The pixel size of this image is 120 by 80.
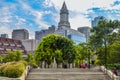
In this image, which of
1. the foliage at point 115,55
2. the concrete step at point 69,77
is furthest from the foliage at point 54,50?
the concrete step at point 69,77

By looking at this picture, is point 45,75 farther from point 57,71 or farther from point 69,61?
point 69,61

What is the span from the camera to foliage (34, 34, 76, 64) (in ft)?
202

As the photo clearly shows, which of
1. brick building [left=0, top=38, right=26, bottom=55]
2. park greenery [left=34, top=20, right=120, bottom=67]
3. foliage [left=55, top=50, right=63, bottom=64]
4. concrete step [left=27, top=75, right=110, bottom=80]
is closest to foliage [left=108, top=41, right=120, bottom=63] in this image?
park greenery [left=34, top=20, right=120, bottom=67]

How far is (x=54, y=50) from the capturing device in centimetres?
6331

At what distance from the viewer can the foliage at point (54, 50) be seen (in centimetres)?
6154

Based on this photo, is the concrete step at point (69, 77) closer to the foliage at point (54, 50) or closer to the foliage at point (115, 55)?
the foliage at point (115, 55)

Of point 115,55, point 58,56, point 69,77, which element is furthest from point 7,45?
point 69,77

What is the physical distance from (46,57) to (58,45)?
4663 mm

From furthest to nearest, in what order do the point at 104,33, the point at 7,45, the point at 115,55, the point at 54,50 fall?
the point at 7,45 → the point at 104,33 → the point at 54,50 → the point at 115,55

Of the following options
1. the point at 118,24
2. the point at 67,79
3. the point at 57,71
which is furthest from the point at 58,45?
the point at 67,79

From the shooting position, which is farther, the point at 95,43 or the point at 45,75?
the point at 95,43

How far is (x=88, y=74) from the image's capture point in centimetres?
3153

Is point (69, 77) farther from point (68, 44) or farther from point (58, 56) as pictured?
point (68, 44)

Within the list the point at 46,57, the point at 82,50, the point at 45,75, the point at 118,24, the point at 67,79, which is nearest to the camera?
the point at 67,79
